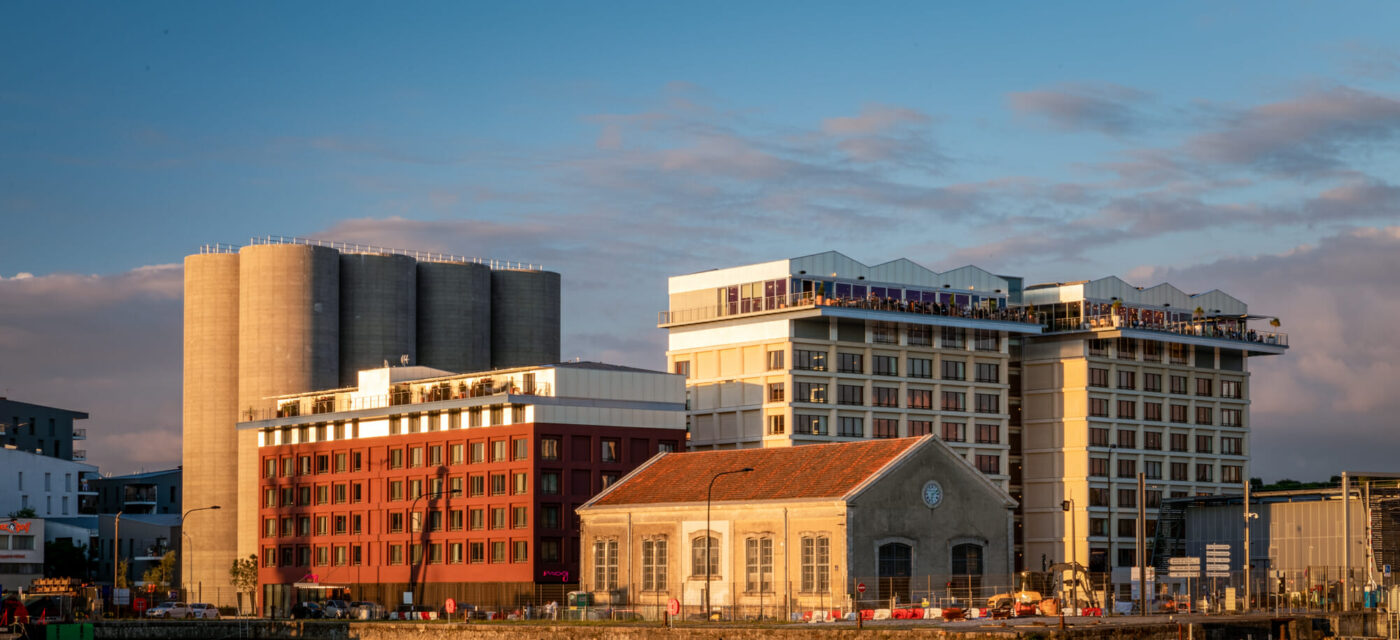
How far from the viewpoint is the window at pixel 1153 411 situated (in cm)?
17750

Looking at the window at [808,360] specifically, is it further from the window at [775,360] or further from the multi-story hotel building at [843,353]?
the window at [775,360]

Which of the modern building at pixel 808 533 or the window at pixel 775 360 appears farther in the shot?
the window at pixel 775 360

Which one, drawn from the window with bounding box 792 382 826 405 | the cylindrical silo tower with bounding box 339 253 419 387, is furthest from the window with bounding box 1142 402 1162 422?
the cylindrical silo tower with bounding box 339 253 419 387

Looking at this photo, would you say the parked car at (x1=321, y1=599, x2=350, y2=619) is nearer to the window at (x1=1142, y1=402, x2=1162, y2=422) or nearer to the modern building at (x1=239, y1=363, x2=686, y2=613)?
the modern building at (x1=239, y1=363, x2=686, y2=613)

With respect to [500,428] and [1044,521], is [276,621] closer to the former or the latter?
[500,428]

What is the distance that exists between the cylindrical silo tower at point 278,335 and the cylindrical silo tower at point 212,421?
400 cm

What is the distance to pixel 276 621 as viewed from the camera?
12000 centimetres

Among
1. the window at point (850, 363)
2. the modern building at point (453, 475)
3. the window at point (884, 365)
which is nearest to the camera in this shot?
the modern building at point (453, 475)

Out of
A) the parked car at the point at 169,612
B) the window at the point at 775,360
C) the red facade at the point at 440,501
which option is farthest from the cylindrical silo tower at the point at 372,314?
the window at the point at 775,360

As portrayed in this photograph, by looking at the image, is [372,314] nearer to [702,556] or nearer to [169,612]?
[169,612]

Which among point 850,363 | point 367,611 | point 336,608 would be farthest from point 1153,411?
point 336,608

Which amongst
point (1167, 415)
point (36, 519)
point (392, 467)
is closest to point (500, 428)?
point (392, 467)

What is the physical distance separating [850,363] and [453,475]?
3937 centimetres

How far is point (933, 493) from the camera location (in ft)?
358
